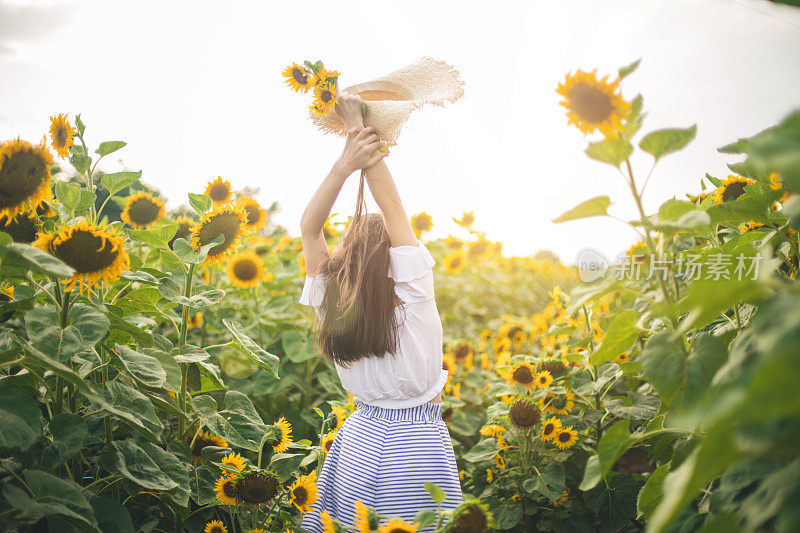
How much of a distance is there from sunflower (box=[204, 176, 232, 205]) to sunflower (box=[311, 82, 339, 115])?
2.27 feet

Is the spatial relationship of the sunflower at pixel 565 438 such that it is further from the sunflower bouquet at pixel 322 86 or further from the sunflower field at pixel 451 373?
the sunflower bouquet at pixel 322 86

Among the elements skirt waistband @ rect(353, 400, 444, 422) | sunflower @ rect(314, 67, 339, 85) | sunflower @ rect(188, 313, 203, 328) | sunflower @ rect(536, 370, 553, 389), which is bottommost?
skirt waistband @ rect(353, 400, 444, 422)

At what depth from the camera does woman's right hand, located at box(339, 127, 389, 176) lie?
5.23 ft

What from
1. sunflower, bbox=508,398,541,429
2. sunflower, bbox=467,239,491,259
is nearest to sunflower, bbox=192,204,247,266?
sunflower, bbox=508,398,541,429

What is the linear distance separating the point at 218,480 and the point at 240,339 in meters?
0.44

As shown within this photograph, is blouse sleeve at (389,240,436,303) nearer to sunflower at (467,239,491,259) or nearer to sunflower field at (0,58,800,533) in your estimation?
sunflower field at (0,58,800,533)

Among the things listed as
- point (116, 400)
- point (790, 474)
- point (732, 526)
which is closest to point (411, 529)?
point (732, 526)

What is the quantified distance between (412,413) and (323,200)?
0.82 metres

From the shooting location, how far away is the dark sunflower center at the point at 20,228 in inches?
53.0

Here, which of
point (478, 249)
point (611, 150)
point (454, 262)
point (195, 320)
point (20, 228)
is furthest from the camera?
point (478, 249)

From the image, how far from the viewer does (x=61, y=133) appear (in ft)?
5.76

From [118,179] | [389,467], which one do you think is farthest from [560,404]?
[118,179]

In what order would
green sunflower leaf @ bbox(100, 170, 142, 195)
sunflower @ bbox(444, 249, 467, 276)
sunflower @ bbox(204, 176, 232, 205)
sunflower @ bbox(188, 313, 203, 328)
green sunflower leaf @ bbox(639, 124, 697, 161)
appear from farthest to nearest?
1. sunflower @ bbox(444, 249, 467, 276)
2. sunflower @ bbox(188, 313, 203, 328)
3. sunflower @ bbox(204, 176, 232, 205)
4. green sunflower leaf @ bbox(100, 170, 142, 195)
5. green sunflower leaf @ bbox(639, 124, 697, 161)

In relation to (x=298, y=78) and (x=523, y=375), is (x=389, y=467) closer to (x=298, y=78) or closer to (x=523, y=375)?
(x=523, y=375)
